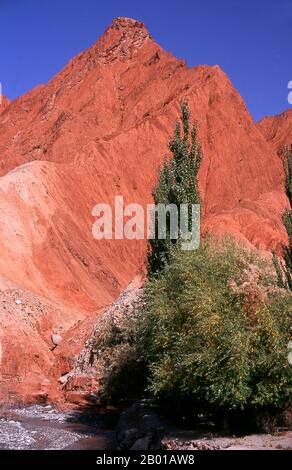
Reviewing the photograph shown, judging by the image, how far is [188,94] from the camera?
249 ft

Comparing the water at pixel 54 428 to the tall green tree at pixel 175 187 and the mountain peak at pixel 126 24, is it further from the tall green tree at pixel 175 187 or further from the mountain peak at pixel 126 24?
the mountain peak at pixel 126 24

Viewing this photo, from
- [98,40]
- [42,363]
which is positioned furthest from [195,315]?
[98,40]

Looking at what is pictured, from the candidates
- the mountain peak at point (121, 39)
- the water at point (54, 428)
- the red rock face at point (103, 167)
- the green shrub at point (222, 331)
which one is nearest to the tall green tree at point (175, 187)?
the green shrub at point (222, 331)

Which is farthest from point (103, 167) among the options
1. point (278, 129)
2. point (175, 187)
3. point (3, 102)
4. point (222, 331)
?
point (3, 102)

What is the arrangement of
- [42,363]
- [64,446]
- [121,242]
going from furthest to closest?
[121,242] < [42,363] < [64,446]

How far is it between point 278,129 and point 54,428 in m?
86.0

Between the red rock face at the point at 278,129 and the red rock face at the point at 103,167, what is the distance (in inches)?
418

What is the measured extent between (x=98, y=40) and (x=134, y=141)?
28436mm

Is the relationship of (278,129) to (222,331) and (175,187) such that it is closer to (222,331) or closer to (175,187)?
(175,187)

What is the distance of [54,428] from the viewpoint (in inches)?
834

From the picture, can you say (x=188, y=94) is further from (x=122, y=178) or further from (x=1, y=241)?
(x=1, y=241)

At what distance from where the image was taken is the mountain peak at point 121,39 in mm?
86625

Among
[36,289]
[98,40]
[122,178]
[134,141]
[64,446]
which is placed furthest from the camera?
[98,40]

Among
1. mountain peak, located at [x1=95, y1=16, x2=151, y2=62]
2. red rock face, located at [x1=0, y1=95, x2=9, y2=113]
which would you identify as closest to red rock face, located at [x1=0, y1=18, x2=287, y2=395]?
mountain peak, located at [x1=95, y1=16, x2=151, y2=62]
